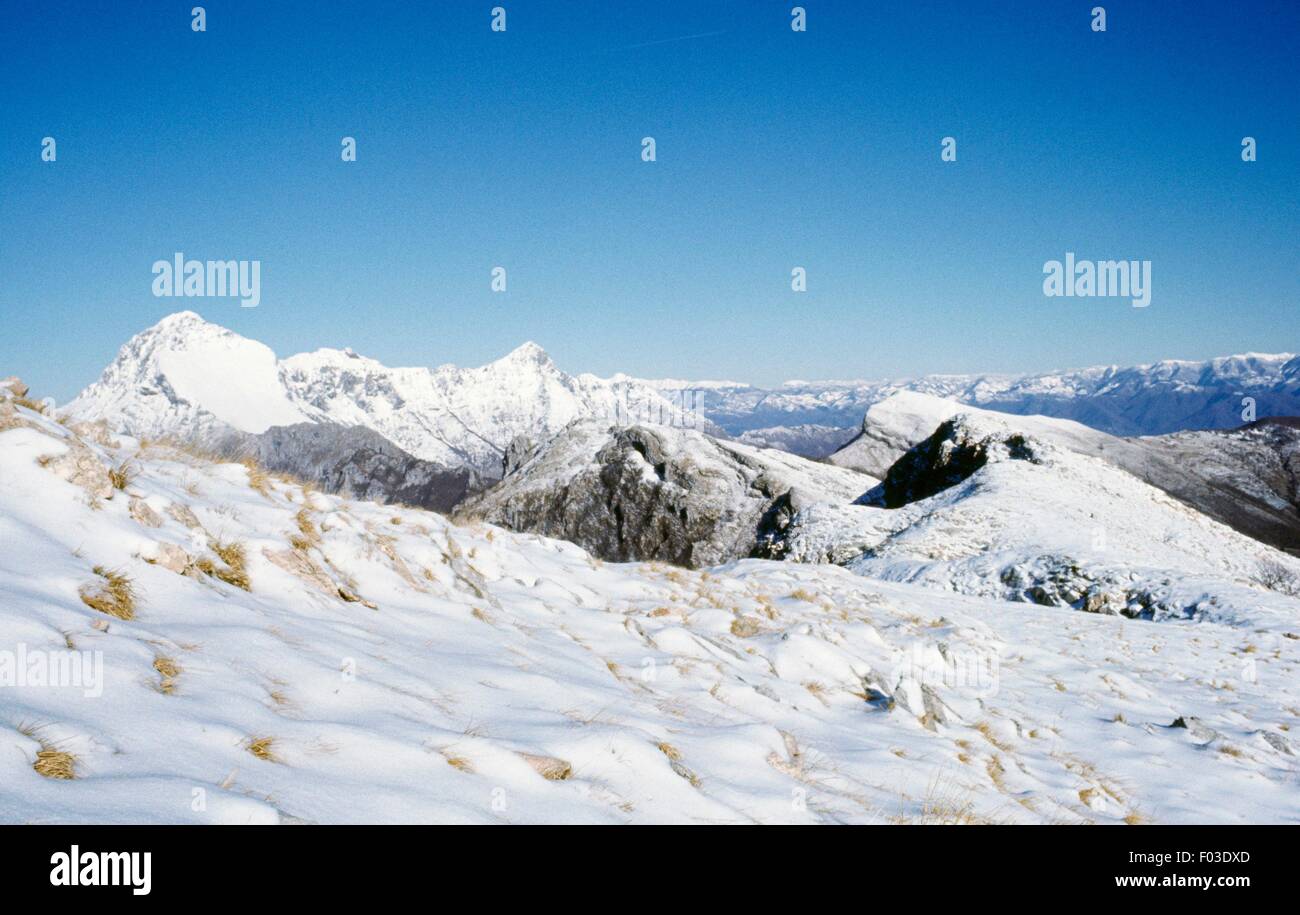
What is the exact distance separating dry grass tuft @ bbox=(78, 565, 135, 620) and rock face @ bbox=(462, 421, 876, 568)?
60599mm

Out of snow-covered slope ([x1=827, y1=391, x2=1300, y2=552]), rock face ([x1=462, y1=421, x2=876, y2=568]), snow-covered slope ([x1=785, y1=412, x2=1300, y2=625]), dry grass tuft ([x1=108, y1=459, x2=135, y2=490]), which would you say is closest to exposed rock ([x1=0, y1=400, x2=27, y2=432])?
dry grass tuft ([x1=108, y1=459, x2=135, y2=490])

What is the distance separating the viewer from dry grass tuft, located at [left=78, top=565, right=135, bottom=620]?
496 centimetres

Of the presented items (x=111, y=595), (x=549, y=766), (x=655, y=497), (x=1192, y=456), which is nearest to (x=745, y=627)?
(x=549, y=766)

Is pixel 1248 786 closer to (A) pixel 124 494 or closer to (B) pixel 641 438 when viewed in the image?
(A) pixel 124 494

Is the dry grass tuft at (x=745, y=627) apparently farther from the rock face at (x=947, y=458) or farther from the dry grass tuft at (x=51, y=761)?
the rock face at (x=947, y=458)

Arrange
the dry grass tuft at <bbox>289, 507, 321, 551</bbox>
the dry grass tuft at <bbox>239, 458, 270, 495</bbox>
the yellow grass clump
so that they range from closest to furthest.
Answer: the yellow grass clump, the dry grass tuft at <bbox>289, 507, 321, 551</bbox>, the dry grass tuft at <bbox>239, 458, 270, 495</bbox>

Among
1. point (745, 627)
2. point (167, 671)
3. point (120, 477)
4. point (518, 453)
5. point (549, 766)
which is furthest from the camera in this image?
point (518, 453)

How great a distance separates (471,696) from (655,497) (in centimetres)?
6728

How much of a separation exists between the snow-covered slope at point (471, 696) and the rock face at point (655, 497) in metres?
53.8

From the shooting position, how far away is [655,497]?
7294 centimetres

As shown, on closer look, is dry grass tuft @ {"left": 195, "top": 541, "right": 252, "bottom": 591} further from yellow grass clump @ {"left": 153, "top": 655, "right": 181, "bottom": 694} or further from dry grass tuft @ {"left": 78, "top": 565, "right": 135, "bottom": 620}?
yellow grass clump @ {"left": 153, "top": 655, "right": 181, "bottom": 694}

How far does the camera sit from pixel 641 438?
3046 inches

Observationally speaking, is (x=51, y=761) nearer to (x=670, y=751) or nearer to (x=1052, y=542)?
(x=670, y=751)
